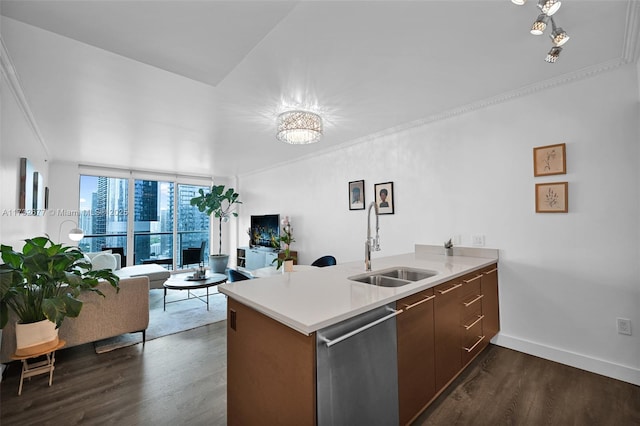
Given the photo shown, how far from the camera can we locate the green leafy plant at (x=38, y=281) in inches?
75.8

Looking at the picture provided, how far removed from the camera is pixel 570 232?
2.28 meters

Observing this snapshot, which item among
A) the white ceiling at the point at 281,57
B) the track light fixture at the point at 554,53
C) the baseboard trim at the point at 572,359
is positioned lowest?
the baseboard trim at the point at 572,359

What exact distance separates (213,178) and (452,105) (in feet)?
20.4

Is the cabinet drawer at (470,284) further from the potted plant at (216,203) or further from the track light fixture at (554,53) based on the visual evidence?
the potted plant at (216,203)

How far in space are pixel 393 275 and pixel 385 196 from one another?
1602 mm

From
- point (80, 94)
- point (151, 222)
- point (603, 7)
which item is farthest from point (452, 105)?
point (151, 222)

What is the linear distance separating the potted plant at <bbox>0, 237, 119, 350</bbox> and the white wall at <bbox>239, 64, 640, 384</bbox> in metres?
3.28

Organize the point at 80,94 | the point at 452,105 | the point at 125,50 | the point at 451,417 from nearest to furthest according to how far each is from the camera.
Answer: the point at 451,417, the point at 125,50, the point at 80,94, the point at 452,105

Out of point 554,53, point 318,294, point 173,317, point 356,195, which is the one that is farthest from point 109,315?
point 554,53

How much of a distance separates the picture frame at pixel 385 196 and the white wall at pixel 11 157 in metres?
3.64

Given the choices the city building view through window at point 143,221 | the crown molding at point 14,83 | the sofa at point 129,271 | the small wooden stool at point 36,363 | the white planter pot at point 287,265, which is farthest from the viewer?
the city building view through window at point 143,221

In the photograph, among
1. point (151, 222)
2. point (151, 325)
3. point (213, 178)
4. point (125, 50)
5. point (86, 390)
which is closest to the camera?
point (125, 50)

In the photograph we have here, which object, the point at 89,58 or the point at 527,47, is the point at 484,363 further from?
the point at 89,58

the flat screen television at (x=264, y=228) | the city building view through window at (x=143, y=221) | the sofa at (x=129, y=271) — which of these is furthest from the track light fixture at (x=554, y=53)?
the city building view through window at (x=143, y=221)
